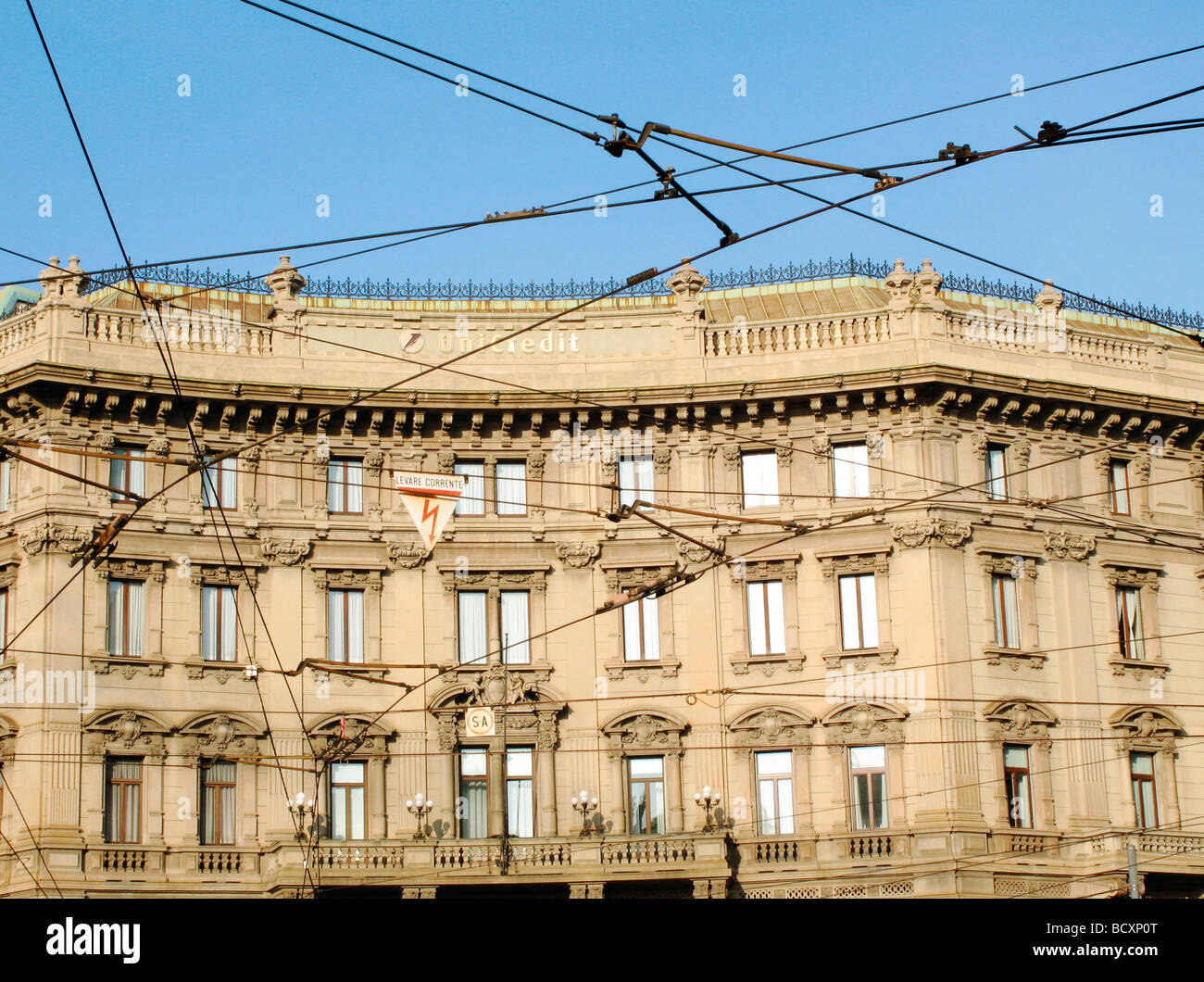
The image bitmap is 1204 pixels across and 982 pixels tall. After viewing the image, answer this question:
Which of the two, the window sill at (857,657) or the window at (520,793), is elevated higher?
the window sill at (857,657)

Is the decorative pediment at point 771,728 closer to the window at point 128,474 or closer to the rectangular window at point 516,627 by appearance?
the rectangular window at point 516,627

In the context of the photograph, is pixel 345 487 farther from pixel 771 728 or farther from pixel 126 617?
pixel 771 728

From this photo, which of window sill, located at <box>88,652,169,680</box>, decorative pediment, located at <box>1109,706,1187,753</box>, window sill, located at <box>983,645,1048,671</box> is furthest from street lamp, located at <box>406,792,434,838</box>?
decorative pediment, located at <box>1109,706,1187,753</box>

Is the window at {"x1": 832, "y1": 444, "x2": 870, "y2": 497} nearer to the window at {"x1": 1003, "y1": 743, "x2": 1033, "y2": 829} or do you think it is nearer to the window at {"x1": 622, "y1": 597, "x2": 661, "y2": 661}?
the window at {"x1": 622, "y1": 597, "x2": 661, "y2": 661}

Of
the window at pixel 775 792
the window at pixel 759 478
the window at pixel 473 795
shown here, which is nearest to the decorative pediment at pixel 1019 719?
the window at pixel 775 792

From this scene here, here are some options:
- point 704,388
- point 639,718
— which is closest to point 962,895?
point 639,718

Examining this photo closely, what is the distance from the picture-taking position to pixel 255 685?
146 feet

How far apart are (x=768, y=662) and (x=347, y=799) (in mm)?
9650

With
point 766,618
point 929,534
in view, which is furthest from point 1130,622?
point 766,618

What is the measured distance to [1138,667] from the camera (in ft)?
152

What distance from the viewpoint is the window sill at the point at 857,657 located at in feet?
147

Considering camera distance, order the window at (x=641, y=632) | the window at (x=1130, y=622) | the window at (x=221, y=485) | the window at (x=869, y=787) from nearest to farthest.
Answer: the window at (x=869, y=787), the window at (x=221, y=485), the window at (x=641, y=632), the window at (x=1130, y=622)

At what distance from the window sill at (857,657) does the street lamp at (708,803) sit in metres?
3.85
